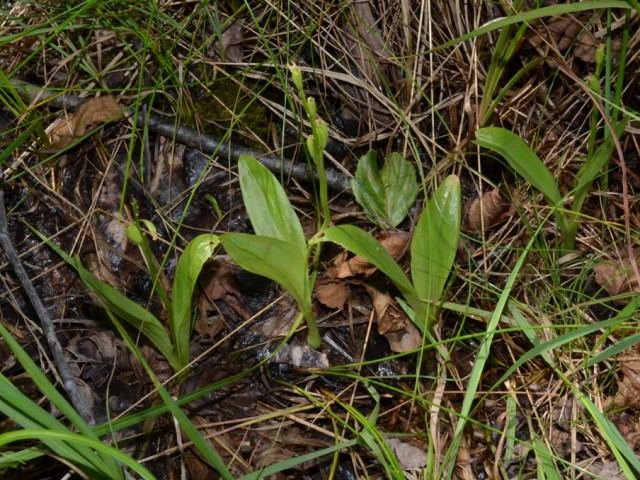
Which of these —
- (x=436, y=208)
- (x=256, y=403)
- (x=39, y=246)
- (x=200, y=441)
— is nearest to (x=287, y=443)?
(x=256, y=403)

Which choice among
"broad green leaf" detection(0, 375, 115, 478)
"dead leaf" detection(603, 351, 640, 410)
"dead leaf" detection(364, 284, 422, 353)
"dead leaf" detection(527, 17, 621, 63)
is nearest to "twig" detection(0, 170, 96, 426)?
"broad green leaf" detection(0, 375, 115, 478)

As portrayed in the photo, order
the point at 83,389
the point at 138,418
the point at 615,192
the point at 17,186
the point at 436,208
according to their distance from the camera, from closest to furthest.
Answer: the point at 138,418 → the point at 436,208 → the point at 83,389 → the point at 615,192 → the point at 17,186

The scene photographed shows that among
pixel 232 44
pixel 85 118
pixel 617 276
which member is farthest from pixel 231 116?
pixel 617 276

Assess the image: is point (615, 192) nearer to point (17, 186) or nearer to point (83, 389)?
point (83, 389)

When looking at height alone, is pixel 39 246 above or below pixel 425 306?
above

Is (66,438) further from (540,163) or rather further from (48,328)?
(540,163)

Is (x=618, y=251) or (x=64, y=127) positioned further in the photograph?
(x=64, y=127)

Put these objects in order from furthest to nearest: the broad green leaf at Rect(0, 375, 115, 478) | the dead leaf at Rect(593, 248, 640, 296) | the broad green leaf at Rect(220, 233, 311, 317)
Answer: the dead leaf at Rect(593, 248, 640, 296), the broad green leaf at Rect(220, 233, 311, 317), the broad green leaf at Rect(0, 375, 115, 478)

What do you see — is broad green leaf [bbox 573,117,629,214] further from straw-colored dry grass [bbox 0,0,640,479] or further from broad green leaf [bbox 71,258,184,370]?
broad green leaf [bbox 71,258,184,370]
